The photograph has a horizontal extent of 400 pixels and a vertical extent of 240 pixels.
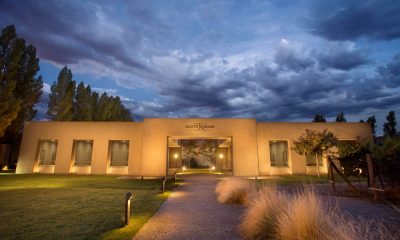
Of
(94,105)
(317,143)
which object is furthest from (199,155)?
(317,143)

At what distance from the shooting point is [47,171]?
22.3m

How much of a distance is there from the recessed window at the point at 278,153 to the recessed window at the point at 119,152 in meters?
14.5

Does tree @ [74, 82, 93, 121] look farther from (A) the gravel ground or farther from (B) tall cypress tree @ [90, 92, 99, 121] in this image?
(A) the gravel ground

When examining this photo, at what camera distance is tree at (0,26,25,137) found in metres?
20.8

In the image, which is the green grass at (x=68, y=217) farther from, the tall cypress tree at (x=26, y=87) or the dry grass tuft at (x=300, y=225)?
the tall cypress tree at (x=26, y=87)

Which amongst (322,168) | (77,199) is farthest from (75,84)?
(322,168)

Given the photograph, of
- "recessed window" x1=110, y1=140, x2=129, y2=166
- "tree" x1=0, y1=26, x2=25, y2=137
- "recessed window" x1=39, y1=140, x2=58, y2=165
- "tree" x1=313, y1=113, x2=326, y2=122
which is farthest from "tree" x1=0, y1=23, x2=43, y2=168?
"tree" x1=313, y1=113, x2=326, y2=122

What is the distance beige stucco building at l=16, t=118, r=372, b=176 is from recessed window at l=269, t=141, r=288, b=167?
0.10m

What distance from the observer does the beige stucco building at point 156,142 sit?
20.9 metres

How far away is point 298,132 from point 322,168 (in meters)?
4.28

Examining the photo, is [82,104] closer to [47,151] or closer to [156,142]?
[47,151]

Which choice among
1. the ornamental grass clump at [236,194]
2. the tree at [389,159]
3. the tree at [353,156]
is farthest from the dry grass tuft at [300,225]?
the tree at [353,156]

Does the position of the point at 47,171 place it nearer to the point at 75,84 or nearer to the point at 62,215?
the point at 75,84

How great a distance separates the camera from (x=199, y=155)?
38.9 meters
